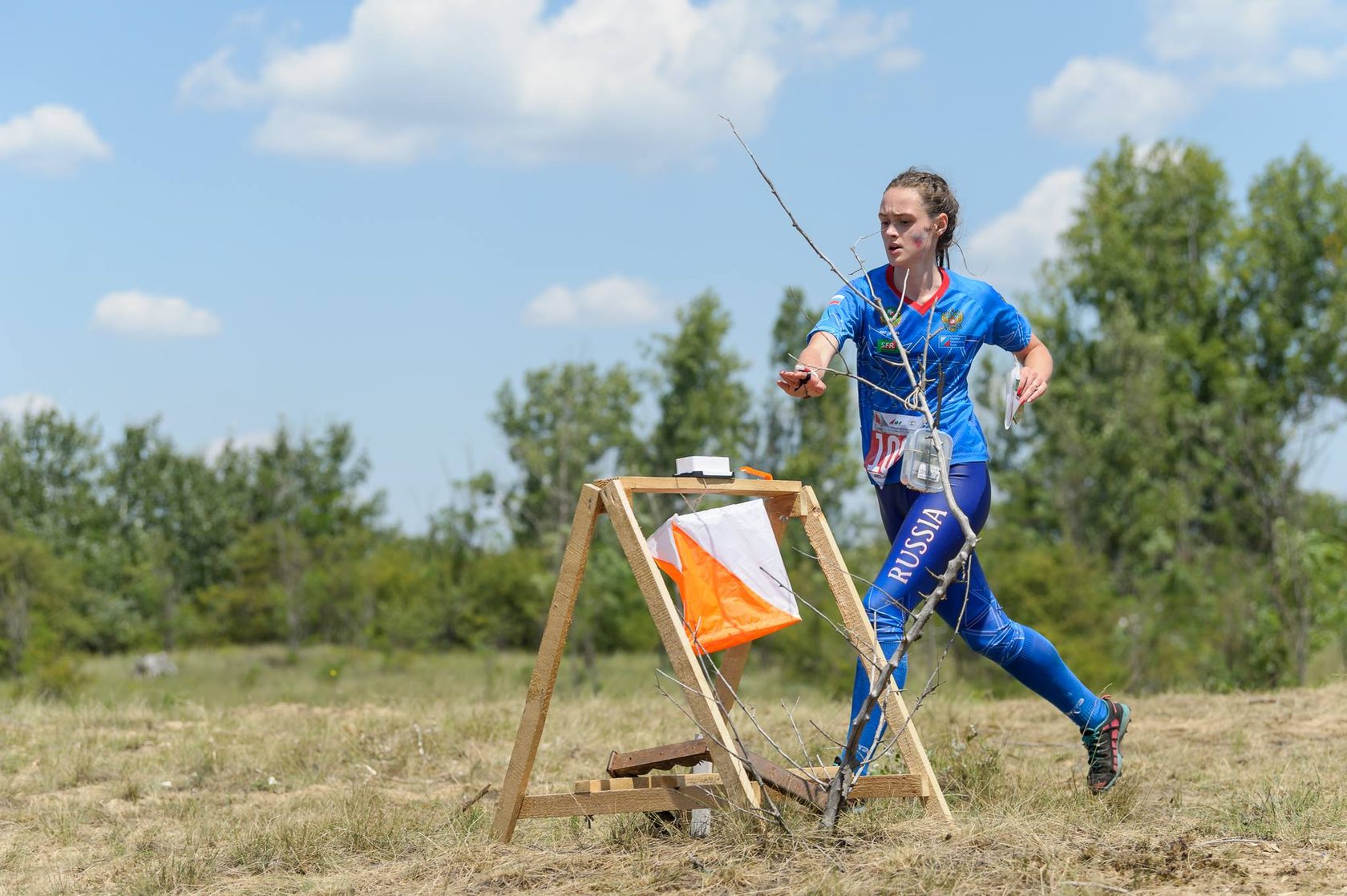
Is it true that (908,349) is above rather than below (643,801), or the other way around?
above

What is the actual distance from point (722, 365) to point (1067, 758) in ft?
119


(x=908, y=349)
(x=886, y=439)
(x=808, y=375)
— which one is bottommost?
(x=886, y=439)

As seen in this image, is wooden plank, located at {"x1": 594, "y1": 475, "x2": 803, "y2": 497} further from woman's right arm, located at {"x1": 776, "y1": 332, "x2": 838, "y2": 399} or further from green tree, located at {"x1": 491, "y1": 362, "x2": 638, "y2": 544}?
green tree, located at {"x1": 491, "y1": 362, "x2": 638, "y2": 544}

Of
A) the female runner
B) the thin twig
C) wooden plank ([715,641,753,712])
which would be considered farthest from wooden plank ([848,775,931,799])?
the thin twig

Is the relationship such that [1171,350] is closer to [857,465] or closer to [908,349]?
[857,465]

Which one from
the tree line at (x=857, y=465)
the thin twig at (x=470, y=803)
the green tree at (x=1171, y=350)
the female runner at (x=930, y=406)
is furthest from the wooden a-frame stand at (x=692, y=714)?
the green tree at (x=1171, y=350)

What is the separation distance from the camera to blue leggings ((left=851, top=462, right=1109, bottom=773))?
14.6 feet

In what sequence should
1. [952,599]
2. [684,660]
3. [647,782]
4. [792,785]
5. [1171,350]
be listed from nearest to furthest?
[684,660], [792,785], [647,782], [952,599], [1171,350]

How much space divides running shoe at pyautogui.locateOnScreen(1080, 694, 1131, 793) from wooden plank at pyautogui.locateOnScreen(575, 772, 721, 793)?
153 centimetres

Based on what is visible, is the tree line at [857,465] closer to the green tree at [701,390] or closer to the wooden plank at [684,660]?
the green tree at [701,390]

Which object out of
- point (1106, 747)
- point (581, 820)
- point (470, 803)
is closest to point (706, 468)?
point (581, 820)

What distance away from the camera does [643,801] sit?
402 cm

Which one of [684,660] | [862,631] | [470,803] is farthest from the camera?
[470,803]

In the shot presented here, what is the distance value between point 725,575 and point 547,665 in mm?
630
